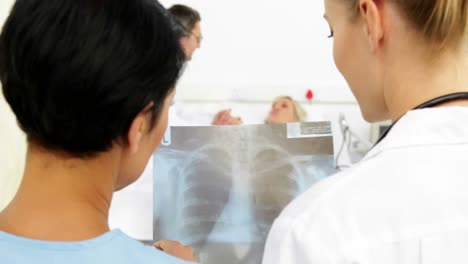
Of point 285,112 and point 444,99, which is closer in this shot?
point 444,99

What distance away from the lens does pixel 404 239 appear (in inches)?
22.0

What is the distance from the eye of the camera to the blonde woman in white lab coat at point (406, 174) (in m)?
0.56

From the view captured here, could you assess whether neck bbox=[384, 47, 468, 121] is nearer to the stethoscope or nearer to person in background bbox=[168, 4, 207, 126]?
the stethoscope

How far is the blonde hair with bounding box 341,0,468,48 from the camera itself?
589mm

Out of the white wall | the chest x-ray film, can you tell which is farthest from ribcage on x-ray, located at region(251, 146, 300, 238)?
the white wall

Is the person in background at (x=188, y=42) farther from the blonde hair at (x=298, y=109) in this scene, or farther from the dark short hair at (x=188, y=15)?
the blonde hair at (x=298, y=109)

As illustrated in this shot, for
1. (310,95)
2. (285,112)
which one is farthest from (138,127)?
(310,95)

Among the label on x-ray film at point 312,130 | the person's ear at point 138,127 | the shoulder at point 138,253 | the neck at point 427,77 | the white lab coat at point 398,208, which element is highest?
the neck at point 427,77

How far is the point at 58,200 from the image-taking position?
1.87 feet

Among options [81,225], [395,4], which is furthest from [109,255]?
[395,4]

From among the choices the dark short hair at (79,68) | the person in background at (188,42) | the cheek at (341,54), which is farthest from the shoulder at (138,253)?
the cheek at (341,54)

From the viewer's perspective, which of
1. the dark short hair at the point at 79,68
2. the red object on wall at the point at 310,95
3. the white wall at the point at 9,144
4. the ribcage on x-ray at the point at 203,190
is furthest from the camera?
the red object on wall at the point at 310,95

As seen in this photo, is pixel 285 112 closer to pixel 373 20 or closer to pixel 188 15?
pixel 188 15

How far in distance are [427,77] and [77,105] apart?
0.39 m
